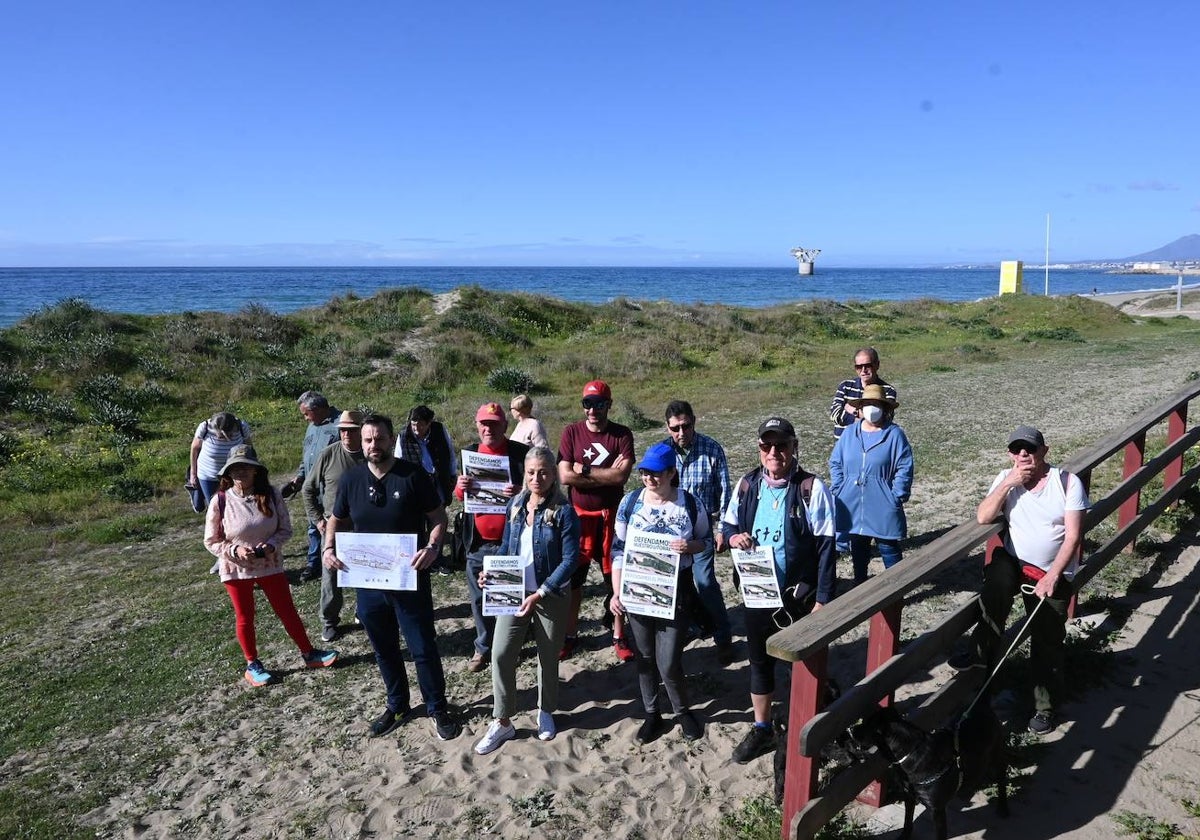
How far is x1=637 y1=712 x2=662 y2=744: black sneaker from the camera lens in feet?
14.5

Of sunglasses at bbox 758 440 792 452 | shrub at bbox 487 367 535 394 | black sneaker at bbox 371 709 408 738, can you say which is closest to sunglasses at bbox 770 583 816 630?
sunglasses at bbox 758 440 792 452

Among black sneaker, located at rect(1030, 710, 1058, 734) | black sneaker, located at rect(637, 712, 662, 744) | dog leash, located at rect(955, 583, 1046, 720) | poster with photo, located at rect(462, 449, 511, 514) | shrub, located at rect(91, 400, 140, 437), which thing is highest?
poster with photo, located at rect(462, 449, 511, 514)

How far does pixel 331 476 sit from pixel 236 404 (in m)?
11.9

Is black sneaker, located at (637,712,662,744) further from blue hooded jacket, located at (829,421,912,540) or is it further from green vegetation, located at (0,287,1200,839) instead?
blue hooded jacket, located at (829,421,912,540)

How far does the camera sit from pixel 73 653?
20.1 ft

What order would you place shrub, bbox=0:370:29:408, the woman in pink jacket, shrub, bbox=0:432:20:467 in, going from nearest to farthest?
the woman in pink jacket < shrub, bbox=0:432:20:467 < shrub, bbox=0:370:29:408

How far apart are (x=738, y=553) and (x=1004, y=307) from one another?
120ft

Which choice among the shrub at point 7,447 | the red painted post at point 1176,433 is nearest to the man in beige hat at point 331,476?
the red painted post at point 1176,433

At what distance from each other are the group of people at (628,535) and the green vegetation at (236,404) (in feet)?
2.21

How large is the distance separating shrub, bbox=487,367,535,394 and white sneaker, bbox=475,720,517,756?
14.1m

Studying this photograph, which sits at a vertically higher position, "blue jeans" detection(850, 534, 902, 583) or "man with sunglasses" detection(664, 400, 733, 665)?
"man with sunglasses" detection(664, 400, 733, 665)

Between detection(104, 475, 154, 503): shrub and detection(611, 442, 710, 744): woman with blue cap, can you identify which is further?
detection(104, 475, 154, 503): shrub

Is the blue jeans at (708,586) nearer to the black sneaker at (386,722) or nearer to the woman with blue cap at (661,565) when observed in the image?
the woman with blue cap at (661,565)

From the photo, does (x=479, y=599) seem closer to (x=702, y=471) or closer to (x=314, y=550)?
(x=702, y=471)
